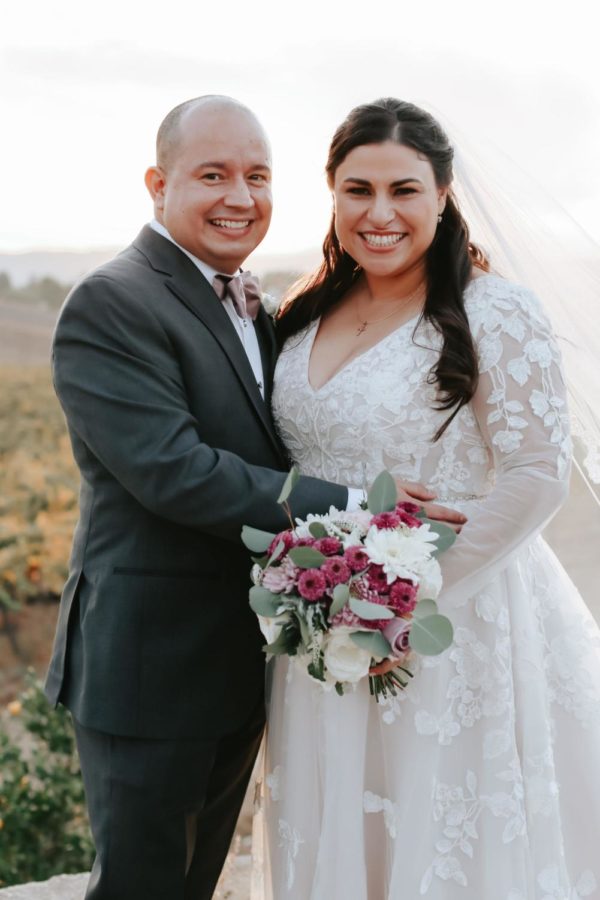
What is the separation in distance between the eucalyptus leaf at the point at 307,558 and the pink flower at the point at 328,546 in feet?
0.07

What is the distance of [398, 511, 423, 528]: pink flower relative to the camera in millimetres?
2422

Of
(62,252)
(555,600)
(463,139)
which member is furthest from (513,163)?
(62,252)

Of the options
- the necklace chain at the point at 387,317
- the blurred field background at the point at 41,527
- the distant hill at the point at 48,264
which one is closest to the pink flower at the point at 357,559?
the necklace chain at the point at 387,317

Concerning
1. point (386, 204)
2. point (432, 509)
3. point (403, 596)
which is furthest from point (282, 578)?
point (386, 204)

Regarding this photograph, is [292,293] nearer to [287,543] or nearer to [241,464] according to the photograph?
[241,464]

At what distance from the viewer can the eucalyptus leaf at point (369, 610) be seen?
2.26 meters

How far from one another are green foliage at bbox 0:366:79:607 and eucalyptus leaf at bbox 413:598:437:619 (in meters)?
4.37

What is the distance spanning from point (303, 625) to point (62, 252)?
7.96m

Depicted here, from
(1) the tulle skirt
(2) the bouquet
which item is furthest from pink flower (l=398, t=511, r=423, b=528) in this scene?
(1) the tulle skirt

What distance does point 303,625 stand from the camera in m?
2.34

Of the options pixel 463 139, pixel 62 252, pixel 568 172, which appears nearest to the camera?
pixel 463 139

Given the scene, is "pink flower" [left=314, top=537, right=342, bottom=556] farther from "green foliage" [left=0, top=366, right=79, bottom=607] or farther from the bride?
"green foliage" [left=0, top=366, right=79, bottom=607]

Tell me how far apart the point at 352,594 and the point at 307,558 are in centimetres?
13

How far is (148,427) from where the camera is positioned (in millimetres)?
2709
